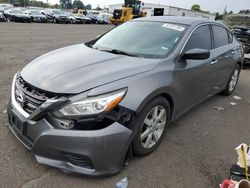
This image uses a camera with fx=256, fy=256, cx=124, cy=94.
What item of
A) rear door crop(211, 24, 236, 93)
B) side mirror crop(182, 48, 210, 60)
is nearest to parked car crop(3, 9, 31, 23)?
rear door crop(211, 24, 236, 93)

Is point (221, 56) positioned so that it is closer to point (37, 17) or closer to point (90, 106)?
point (90, 106)

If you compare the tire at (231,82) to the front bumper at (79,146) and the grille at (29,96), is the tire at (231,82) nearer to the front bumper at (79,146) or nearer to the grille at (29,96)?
the front bumper at (79,146)

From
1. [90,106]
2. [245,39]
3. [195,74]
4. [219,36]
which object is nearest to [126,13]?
[245,39]

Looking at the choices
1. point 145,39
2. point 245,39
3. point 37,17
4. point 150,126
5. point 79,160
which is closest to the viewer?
point 79,160

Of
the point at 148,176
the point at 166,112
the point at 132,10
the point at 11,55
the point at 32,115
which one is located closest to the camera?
the point at 32,115

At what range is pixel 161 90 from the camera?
2.90m

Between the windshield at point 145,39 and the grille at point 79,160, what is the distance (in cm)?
155

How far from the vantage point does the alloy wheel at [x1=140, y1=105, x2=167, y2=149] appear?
A: 2.92 m

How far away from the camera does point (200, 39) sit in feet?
12.9

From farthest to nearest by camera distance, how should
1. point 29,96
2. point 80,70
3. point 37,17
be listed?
point 37,17 < point 80,70 < point 29,96

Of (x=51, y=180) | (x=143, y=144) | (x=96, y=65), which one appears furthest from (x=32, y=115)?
(x=143, y=144)

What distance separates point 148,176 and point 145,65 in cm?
123

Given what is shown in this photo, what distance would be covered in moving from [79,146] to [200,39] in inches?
103

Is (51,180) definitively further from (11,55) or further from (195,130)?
(11,55)
